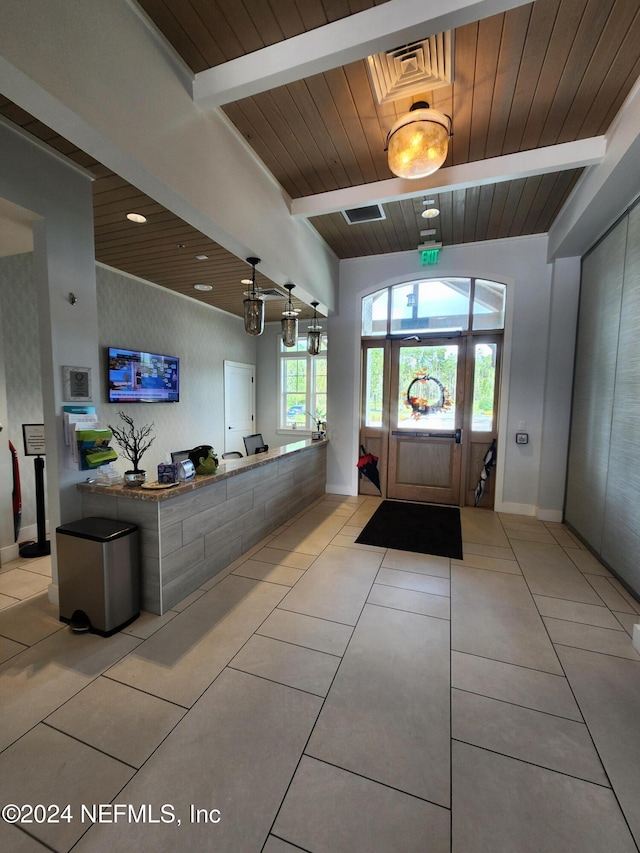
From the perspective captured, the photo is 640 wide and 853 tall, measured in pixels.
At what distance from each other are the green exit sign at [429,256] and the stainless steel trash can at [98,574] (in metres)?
4.35

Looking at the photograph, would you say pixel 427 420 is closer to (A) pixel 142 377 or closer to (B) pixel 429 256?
(B) pixel 429 256

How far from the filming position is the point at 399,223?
150 inches

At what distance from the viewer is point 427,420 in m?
4.77

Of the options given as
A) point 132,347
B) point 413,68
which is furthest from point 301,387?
point 413,68

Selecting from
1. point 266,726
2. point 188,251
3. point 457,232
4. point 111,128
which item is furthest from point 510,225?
point 266,726

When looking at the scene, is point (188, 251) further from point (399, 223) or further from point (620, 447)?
point (620, 447)

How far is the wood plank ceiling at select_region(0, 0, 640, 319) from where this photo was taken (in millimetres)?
1722

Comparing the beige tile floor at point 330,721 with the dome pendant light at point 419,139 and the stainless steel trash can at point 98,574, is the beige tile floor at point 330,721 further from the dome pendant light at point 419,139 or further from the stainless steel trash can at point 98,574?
the dome pendant light at point 419,139

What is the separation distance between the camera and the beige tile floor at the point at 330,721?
1184 mm

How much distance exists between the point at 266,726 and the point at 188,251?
3.81m

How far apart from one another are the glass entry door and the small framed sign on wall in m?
3.62

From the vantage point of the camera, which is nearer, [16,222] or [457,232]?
[16,222]

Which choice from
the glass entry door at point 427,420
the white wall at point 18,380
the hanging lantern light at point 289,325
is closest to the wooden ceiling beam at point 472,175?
the hanging lantern light at point 289,325

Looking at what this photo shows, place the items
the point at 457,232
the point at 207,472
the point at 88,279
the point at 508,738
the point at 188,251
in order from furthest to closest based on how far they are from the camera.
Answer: the point at 457,232 < the point at 188,251 < the point at 207,472 < the point at 88,279 < the point at 508,738
